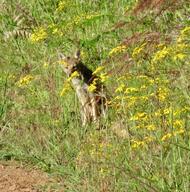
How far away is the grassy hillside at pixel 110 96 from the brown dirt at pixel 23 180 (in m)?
0.10

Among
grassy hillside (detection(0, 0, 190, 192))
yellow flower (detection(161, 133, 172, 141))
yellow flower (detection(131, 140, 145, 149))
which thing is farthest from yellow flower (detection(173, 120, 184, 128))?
yellow flower (detection(131, 140, 145, 149))

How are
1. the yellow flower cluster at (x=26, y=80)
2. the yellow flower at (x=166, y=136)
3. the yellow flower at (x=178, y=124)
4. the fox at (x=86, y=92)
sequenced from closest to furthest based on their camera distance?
1. the yellow flower at (x=166, y=136)
2. the yellow flower at (x=178, y=124)
3. the fox at (x=86, y=92)
4. the yellow flower cluster at (x=26, y=80)

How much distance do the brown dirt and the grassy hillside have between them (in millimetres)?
100

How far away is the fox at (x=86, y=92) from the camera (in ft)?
19.9

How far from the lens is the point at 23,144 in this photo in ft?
19.2

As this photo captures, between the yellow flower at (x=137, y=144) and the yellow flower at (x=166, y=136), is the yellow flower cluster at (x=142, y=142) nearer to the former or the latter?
the yellow flower at (x=137, y=144)

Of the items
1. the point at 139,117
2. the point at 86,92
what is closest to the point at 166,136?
the point at 139,117

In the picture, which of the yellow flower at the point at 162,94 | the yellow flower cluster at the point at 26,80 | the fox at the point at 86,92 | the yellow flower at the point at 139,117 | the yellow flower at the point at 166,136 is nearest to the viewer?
the yellow flower at the point at 166,136

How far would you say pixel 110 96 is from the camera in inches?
246

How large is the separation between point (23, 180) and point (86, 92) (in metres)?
1.38

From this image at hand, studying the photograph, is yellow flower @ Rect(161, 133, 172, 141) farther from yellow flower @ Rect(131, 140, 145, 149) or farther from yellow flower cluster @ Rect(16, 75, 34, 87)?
yellow flower cluster @ Rect(16, 75, 34, 87)

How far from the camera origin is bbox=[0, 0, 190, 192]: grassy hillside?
4504mm

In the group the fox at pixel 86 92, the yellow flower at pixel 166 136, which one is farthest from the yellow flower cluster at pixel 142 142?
the fox at pixel 86 92

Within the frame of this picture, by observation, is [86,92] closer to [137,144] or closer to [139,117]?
[139,117]
